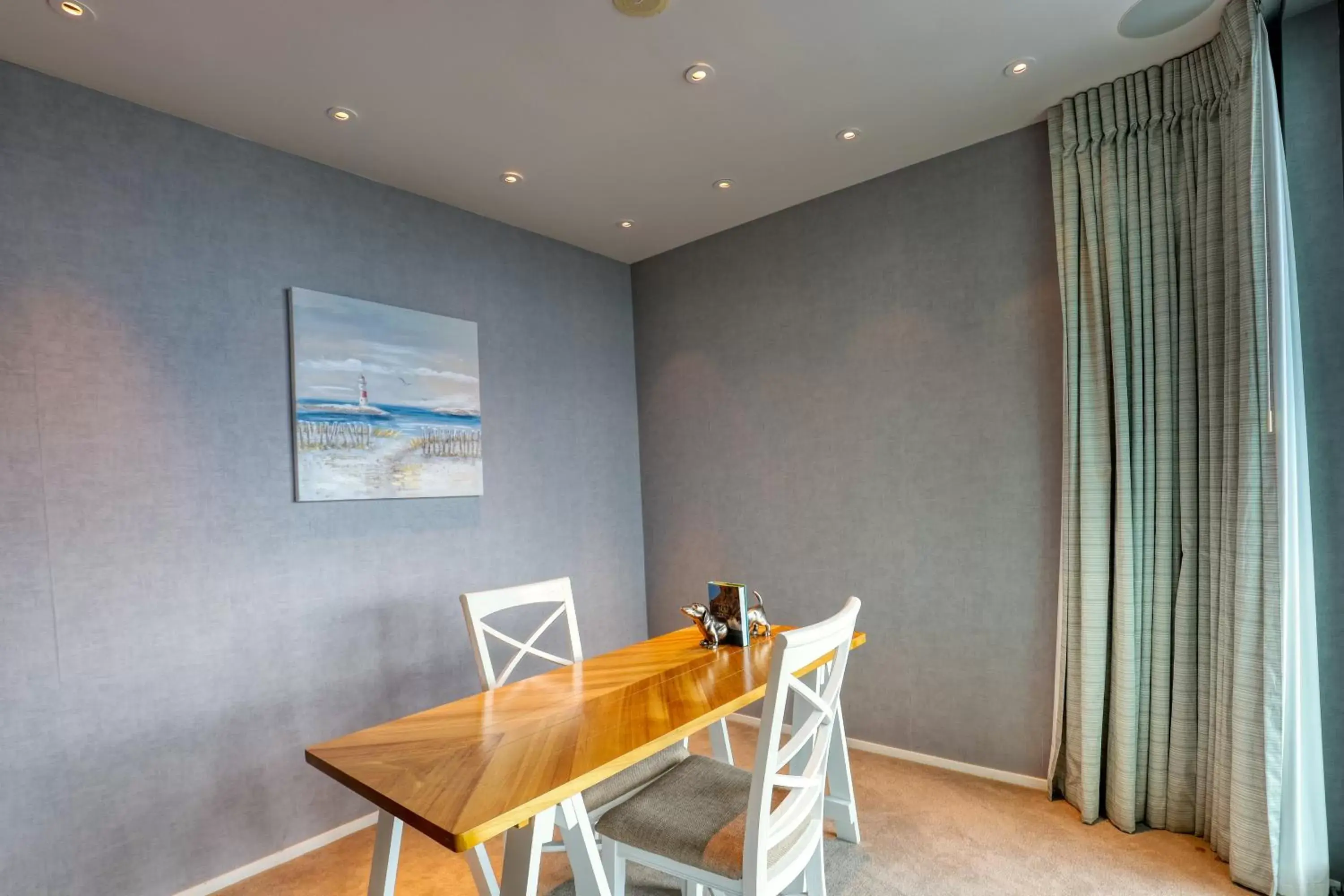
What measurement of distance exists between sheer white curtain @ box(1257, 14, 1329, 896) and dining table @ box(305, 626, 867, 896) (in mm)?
1330

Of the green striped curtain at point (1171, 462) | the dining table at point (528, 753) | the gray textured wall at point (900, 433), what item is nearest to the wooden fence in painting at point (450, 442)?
the gray textured wall at point (900, 433)

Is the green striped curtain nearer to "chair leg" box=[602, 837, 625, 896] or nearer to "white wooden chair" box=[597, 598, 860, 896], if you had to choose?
"white wooden chair" box=[597, 598, 860, 896]

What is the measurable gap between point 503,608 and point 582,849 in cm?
96

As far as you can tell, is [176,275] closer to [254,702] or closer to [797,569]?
[254,702]

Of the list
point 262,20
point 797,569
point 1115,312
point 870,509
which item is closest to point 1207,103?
point 1115,312

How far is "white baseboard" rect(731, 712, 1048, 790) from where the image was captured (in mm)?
2688

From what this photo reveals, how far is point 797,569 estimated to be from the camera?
336 centimetres

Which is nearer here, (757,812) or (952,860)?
(757,812)

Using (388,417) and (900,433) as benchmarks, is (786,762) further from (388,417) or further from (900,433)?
(388,417)

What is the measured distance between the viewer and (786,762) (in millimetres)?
1536

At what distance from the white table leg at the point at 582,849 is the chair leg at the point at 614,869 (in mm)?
304

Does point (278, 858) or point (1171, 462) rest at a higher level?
point (1171, 462)

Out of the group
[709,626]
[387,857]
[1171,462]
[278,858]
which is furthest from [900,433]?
[278,858]

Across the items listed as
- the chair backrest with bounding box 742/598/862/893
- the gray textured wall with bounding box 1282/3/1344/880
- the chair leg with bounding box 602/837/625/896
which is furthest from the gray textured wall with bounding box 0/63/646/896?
the gray textured wall with bounding box 1282/3/1344/880
